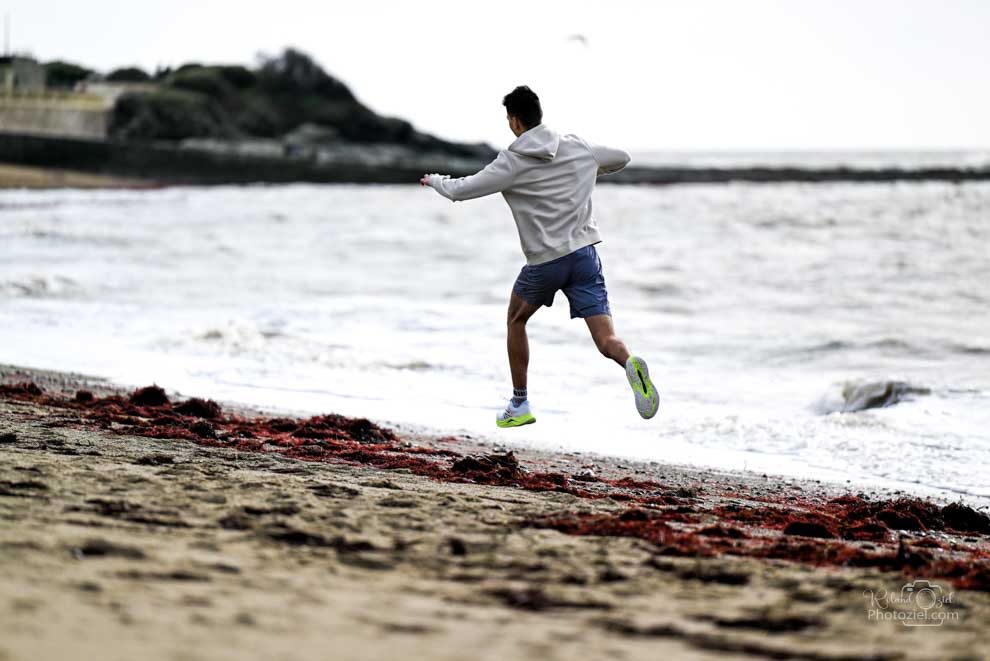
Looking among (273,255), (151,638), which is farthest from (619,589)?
(273,255)

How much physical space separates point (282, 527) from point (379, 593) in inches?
33.1

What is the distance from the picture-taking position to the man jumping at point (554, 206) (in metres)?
5.70

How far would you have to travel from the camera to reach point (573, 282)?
19.6ft

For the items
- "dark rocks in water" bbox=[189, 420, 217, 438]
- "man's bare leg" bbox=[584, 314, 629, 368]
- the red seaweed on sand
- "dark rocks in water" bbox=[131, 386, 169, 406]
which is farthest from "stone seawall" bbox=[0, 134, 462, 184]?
"man's bare leg" bbox=[584, 314, 629, 368]

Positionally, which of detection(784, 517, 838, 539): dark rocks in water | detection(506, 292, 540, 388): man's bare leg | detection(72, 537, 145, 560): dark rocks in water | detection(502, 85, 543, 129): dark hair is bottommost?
detection(72, 537, 145, 560): dark rocks in water

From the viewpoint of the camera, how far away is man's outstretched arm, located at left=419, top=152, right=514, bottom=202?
220 inches

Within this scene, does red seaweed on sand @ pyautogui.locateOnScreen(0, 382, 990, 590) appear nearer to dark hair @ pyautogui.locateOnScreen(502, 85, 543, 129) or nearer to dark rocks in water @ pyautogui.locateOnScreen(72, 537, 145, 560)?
dark rocks in water @ pyautogui.locateOnScreen(72, 537, 145, 560)

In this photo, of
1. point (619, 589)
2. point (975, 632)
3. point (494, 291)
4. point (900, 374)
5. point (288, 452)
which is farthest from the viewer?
point (494, 291)

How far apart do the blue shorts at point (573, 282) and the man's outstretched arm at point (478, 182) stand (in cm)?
53

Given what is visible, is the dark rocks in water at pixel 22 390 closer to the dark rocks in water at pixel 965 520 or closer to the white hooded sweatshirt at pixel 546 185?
the white hooded sweatshirt at pixel 546 185

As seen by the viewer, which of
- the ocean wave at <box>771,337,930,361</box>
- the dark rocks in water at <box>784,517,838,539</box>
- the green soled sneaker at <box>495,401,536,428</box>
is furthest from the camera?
the ocean wave at <box>771,337,930,361</box>

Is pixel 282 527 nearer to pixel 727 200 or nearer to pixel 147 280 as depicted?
pixel 147 280

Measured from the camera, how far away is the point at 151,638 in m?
Answer: 2.33

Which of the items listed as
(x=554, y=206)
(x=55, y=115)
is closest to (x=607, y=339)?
(x=554, y=206)
